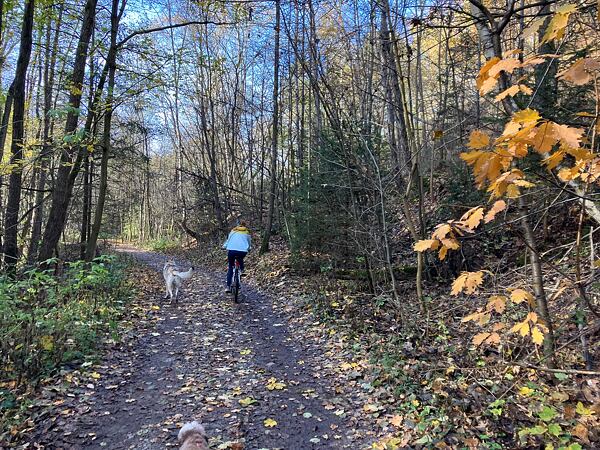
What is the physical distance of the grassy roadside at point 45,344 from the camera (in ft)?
15.3

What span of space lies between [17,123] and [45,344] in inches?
256

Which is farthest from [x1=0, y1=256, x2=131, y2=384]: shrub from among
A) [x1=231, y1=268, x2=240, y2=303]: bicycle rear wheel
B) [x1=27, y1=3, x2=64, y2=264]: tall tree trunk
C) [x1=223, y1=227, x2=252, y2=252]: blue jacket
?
[x1=27, y1=3, x2=64, y2=264]: tall tree trunk

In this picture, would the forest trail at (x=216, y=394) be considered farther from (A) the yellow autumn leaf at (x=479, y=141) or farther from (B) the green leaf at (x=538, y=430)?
(A) the yellow autumn leaf at (x=479, y=141)

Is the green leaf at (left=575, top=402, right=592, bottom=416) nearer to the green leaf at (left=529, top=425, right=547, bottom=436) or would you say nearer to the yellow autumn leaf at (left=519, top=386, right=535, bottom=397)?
the green leaf at (left=529, top=425, right=547, bottom=436)

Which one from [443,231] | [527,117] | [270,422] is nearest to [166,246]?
[270,422]

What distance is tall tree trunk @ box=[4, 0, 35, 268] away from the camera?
8.87m

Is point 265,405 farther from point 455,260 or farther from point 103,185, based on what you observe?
point 103,185

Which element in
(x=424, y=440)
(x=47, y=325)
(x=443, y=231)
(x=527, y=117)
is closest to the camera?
(x=527, y=117)

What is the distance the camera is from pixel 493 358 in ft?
17.4

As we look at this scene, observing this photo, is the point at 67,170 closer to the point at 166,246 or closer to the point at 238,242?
the point at 238,242

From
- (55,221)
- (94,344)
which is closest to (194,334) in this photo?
(94,344)

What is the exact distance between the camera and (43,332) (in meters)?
5.95

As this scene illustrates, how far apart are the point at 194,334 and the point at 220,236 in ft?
49.0

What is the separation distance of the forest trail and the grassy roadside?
1.16 feet
